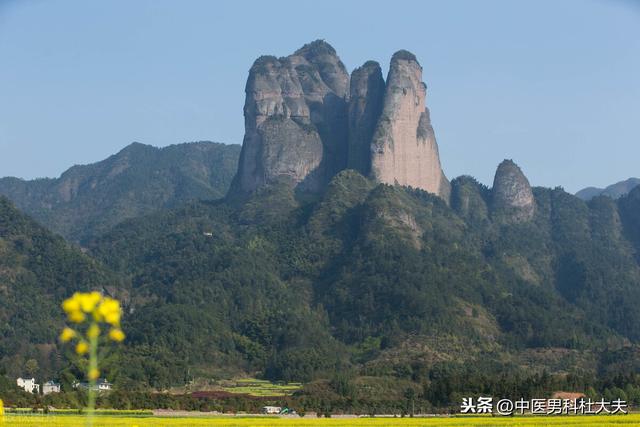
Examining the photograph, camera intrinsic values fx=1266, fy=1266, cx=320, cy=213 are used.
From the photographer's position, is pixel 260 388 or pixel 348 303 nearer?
pixel 260 388

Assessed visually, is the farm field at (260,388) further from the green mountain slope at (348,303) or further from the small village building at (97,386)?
the small village building at (97,386)

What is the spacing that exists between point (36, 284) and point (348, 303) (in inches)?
1594

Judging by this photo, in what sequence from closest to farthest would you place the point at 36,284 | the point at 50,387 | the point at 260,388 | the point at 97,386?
1. the point at 97,386
2. the point at 50,387
3. the point at 260,388
4. the point at 36,284

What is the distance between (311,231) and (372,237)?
1397 centimetres

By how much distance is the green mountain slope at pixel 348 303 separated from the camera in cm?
14125

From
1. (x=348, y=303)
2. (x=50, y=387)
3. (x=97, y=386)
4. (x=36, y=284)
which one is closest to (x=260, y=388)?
(x=50, y=387)

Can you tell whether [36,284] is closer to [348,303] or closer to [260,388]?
[348,303]

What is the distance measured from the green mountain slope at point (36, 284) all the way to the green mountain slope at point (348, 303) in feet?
27.8

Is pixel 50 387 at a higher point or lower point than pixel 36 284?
lower

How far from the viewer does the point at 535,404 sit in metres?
69.4

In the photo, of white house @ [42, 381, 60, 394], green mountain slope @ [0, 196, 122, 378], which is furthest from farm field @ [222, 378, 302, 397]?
green mountain slope @ [0, 196, 122, 378]

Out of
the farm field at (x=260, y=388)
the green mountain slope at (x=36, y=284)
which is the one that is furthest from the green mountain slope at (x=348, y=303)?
the green mountain slope at (x=36, y=284)

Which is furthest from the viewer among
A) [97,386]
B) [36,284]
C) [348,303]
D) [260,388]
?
[348,303]

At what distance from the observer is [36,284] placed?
536ft
